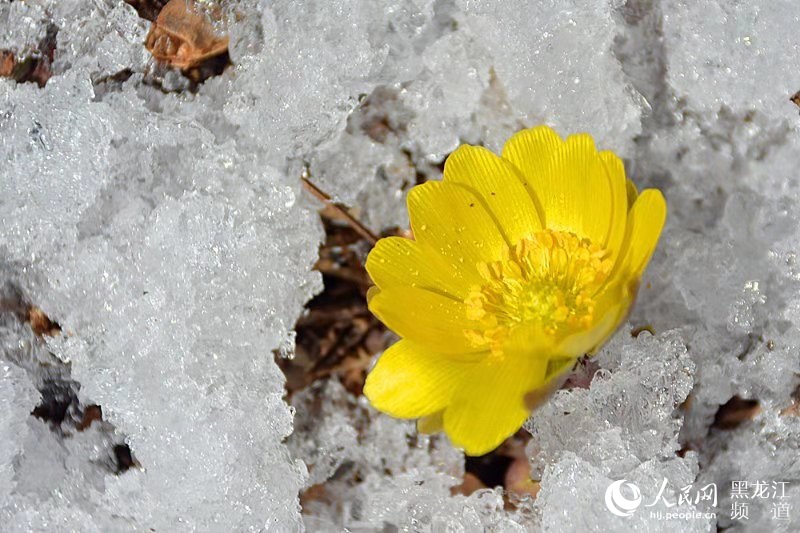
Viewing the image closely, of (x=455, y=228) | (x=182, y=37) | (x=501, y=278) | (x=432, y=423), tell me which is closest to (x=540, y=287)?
(x=501, y=278)

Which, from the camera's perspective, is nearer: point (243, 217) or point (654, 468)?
point (654, 468)

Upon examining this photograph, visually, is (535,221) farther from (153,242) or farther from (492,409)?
(153,242)

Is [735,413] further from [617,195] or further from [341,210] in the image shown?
[341,210]

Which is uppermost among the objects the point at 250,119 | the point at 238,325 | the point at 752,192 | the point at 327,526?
the point at 250,119

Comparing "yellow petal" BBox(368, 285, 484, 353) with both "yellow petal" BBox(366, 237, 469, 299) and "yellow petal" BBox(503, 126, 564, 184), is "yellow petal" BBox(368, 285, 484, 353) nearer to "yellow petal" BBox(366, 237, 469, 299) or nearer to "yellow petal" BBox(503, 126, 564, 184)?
"yellow petal" BBox(366, 237, 469, 299)

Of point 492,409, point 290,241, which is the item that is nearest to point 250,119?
point 290,241

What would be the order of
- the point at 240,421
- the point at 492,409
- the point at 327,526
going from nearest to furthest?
the point at 492,409 → the point at 240,421 → the point at 327,526

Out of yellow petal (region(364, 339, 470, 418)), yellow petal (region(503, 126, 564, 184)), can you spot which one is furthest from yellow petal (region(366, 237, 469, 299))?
yellow petal (region(503, 126, 564, 184))
